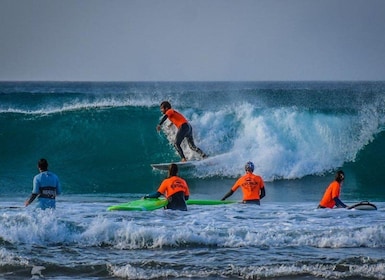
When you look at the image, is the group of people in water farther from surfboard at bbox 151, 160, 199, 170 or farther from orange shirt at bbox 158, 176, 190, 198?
surfboard at bbox 151, 160, 199, 170

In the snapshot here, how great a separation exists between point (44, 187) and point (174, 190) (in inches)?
80.5

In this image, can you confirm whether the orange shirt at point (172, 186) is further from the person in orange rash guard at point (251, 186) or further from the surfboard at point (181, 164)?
the surfboard at point (181, 164)

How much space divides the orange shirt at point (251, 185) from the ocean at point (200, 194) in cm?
24

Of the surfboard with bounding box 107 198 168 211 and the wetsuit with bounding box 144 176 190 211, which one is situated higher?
the wetsuit with bounding box 144 176 190 211

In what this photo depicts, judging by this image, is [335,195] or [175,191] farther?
[335,195]

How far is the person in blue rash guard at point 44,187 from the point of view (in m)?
12.9

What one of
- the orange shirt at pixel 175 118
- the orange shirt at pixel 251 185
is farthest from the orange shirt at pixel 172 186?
the orange shirt at pixel 175 118

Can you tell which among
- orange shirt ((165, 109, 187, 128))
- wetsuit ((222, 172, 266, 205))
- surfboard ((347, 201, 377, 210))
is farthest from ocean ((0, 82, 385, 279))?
orange shirt ((165, 109, 187, 128))

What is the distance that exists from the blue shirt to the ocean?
0.87ft

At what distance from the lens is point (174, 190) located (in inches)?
541

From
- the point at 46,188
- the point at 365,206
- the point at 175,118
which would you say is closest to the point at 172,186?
the point at 46,188

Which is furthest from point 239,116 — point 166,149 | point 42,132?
point 42,132

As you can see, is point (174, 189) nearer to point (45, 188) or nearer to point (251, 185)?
point (251, 185)

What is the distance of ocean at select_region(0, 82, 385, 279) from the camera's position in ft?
36.0
